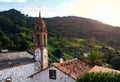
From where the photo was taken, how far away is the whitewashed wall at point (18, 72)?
103 feet

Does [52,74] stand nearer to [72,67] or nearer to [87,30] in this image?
[72,67]

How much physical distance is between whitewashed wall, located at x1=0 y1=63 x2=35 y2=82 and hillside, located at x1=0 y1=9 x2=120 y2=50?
28.1 m

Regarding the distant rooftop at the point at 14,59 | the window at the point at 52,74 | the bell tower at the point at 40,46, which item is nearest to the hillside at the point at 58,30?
the bell tower at the point at 40,46

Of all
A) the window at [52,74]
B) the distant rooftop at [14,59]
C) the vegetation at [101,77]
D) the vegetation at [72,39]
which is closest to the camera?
the vegetation at [101,77]

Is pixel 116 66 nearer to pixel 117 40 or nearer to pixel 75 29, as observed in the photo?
pixel 117 40

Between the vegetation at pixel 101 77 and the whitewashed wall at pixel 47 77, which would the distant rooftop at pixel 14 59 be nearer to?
the whitewashed wall at pixel 47 77

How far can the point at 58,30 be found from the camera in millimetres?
110375

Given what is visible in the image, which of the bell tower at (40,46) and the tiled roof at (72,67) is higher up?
the bell tower at (40,46)

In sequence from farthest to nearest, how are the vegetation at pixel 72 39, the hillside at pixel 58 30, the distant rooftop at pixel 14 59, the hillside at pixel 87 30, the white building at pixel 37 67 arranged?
1. the hillside at pixel 87 30
2. the hillside at pixel 58 30
3. the vegetation at pixel 72 39
4. the distant rooftop at pixel 14 59
5. the white building at pixel 37 67

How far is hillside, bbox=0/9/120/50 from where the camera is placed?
70525mm

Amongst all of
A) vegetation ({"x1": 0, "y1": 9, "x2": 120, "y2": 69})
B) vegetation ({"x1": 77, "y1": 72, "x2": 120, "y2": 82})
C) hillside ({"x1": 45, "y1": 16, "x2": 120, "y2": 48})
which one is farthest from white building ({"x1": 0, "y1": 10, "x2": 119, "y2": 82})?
hillside ({"x1": 45, "y1": 16, "x2": 120, "y2": 48})

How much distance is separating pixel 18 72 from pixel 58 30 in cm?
7720

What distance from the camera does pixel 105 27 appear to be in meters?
131

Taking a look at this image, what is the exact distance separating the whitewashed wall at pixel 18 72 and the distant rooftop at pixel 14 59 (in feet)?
1.67
